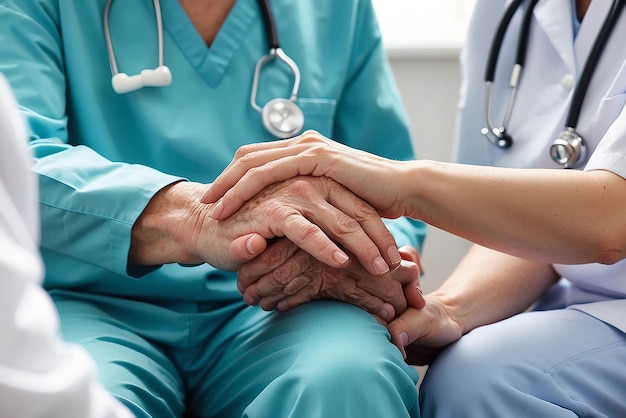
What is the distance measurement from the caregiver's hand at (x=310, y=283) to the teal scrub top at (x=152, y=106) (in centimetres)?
13

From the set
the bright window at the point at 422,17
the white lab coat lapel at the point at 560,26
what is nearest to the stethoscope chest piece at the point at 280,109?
the white lab coat lapel at the point at 560,26

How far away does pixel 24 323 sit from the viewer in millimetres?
501

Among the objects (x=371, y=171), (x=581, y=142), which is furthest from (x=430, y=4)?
(x=371, y=171)

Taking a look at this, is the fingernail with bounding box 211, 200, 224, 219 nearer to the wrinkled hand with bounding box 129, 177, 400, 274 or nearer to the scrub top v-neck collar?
the wrinkled hand with bounding box 129, 177, 400, 274

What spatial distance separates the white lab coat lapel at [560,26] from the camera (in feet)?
4.35

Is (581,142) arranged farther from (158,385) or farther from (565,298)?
(158,385)

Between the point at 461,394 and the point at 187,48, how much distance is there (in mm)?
641

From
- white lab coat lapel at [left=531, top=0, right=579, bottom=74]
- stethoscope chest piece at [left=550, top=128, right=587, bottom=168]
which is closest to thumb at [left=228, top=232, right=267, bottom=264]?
stethoscope chest piece at [left=550, top=128, right=587, bottom=168]

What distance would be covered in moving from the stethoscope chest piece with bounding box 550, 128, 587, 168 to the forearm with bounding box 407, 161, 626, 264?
0.15 meters

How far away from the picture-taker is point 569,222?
109 centimetres

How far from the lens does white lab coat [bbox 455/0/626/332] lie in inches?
47.6

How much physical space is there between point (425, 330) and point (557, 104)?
435mm

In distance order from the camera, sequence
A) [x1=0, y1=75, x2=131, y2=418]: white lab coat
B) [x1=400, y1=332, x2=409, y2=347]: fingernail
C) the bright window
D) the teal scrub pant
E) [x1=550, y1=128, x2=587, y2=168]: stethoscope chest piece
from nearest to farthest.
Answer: [x1=0, y1=75, x2=131, y2=418]: white lab coat
the teal scrub pant
[x1=400, y1=332, x2=409, y2=347]: fingernail
[x1=550, y1=128, x2=587, y2=168]: stethoscope chest piece
the bright window

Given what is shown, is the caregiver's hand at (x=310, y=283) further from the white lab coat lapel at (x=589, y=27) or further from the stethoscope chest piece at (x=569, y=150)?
the white lab coat lapel at (x=589, y=27)
